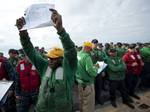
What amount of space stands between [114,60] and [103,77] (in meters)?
1.17

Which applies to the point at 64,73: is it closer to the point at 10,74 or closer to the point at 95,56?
the point at 10,74

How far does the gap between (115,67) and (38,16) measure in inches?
257

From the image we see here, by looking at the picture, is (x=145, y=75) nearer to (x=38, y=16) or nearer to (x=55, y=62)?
(x=55, y=62)

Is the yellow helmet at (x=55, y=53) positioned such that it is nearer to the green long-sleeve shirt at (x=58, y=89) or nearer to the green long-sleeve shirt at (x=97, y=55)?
the green long-sleeve shirt at (x=58, y=89)

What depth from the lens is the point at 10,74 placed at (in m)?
7.05

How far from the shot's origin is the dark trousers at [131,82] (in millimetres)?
10898

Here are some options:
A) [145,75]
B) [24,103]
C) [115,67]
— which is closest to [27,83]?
[24,103]

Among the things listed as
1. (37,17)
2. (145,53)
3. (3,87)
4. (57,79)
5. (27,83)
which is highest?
(37,17)

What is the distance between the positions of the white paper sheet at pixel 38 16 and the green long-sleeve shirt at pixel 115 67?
639 centimetres

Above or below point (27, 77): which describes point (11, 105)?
below

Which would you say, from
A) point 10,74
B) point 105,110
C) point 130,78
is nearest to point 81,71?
point 10,74

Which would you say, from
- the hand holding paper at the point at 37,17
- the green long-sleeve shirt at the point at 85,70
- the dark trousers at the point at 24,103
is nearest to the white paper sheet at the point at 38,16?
the hand holding paper at the point at 37,17

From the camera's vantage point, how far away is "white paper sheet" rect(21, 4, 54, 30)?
3.45 meters

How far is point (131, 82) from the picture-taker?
11.0 meters
